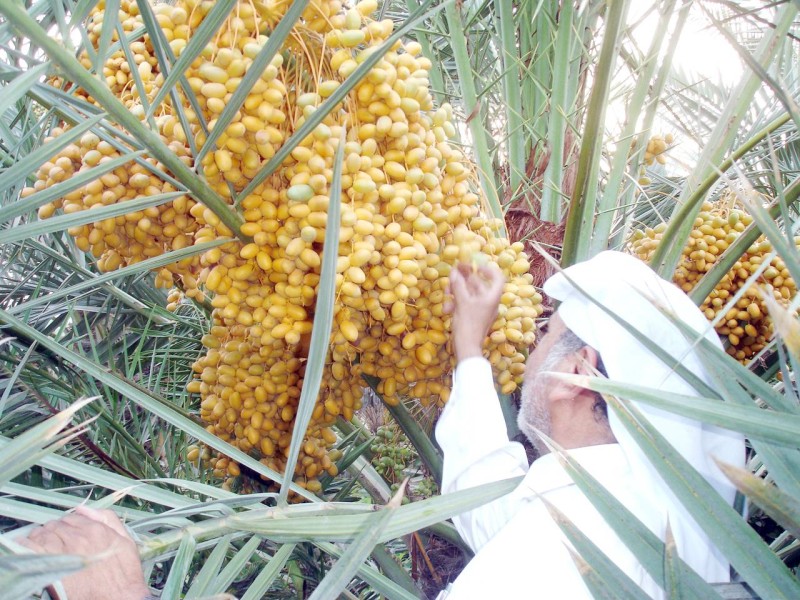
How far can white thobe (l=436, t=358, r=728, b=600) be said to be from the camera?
124 cm

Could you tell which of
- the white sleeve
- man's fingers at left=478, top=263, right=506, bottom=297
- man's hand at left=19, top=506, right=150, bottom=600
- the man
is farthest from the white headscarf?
man's hand at left=19, top=506, right=150, bottom=600

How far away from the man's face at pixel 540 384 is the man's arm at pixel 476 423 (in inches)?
2.7

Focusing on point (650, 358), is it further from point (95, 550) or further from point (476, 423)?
point (95, 550)

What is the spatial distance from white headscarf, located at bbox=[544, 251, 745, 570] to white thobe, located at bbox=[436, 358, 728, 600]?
0.04 m

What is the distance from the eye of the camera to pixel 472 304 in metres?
1.32

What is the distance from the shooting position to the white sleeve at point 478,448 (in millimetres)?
1442

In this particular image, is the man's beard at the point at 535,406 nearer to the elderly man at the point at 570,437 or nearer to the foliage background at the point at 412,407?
the elderly man at the point at 570,437

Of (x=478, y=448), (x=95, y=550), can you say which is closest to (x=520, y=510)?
(x=478, y=448)

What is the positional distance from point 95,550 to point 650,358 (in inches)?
37.7

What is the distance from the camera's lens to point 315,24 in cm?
115

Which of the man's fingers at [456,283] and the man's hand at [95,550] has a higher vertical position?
the man's fingers at [456,283]

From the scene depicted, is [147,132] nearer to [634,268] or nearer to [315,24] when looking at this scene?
[315,24]

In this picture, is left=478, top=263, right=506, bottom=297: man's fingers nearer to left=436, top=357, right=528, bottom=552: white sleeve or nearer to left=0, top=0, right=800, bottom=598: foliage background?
left=436, top=357, right=528, bottom=552: white sleeve

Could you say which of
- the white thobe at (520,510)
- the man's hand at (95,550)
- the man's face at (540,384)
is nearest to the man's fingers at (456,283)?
the white thobe at (520,510)
